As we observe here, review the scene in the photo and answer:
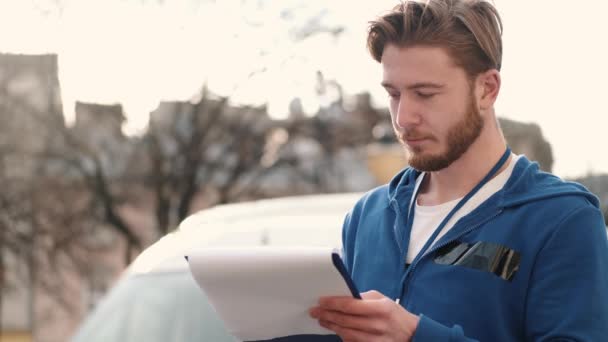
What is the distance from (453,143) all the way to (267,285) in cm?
48

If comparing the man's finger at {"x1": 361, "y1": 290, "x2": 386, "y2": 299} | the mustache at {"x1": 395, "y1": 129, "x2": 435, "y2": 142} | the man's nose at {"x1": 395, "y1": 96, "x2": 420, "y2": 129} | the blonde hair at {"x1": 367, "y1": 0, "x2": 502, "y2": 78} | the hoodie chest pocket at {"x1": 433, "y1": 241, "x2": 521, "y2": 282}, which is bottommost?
the man's finger at {"x1": 361, "y1": 290, "x2": 386, "y2": 299}

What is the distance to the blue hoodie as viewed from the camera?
197 cm

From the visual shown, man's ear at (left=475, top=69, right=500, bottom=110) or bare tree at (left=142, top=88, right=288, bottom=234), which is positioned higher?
man's ear at (left=475, top=69, right=500, bottom=110)

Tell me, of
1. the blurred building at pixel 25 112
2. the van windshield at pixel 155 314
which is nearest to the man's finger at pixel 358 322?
the van windshield at pixel 155 314

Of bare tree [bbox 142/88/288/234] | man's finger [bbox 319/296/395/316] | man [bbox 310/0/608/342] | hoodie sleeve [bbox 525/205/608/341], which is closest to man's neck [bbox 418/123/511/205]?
man [bbox 310/0/608/342]

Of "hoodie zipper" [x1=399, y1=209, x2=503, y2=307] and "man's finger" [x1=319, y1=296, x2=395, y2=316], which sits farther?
"hoodie zipper" [x1=399, y1=209, x2=503, y2=307]

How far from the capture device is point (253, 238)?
3.55m

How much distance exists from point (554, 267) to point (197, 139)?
63.6ft

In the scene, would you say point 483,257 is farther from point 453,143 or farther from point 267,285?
point 267,285

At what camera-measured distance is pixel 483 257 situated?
205 cm

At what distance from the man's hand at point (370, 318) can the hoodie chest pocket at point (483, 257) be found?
0.17 m

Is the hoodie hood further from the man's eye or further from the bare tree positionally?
the bare tree

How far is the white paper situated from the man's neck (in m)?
0.41

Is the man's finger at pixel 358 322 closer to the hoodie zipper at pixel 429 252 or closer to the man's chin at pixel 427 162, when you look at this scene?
the hoodie zipper at pixel 429 252
